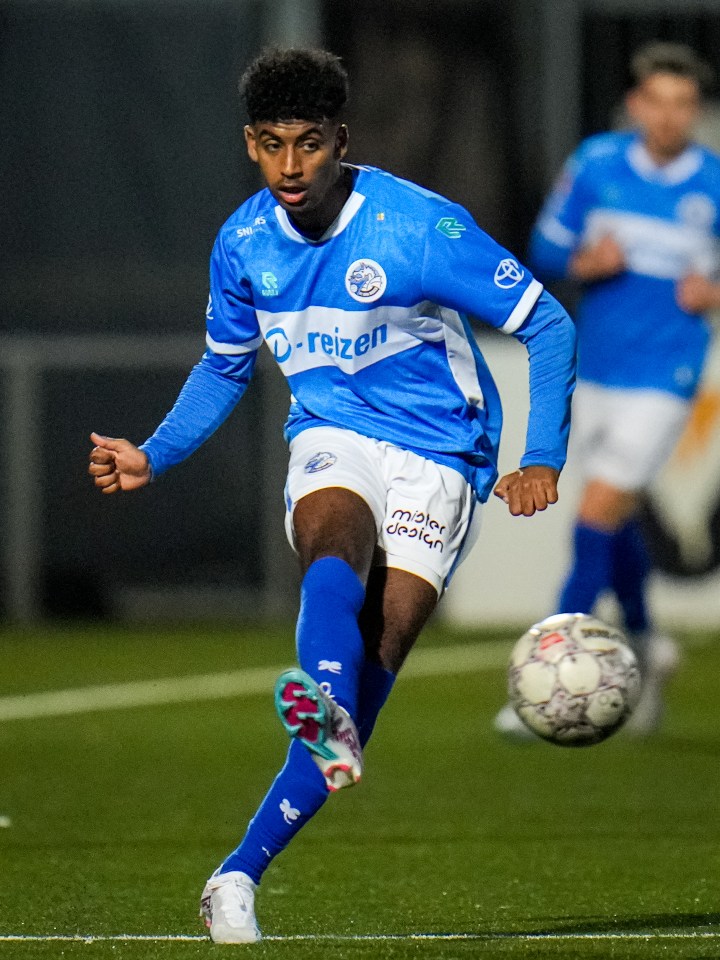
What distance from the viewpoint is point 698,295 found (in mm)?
8656

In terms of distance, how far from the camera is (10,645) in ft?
38.1

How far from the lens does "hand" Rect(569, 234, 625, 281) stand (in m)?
8.43

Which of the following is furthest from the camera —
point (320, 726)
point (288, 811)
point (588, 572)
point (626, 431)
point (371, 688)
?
point (626, 431)

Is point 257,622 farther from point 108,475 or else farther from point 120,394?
point 108,475

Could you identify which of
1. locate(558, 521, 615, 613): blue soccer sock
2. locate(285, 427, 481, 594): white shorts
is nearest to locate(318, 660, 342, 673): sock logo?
locate(285, 427, 481, 594): white shorts

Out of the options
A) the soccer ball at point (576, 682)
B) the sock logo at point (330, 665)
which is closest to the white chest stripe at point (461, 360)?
the soccer ball at point (576, 682)

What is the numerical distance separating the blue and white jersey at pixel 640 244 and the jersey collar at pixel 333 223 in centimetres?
370

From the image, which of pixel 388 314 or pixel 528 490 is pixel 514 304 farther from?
pixel 528 490

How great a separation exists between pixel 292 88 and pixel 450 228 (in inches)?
19.9

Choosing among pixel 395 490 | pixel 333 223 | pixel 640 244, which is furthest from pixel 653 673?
pixel 333 223

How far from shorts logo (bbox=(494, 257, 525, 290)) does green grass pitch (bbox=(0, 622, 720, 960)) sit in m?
1.46

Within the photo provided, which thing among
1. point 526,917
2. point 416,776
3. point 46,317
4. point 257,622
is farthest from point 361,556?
point 46,317

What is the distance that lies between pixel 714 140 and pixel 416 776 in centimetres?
675

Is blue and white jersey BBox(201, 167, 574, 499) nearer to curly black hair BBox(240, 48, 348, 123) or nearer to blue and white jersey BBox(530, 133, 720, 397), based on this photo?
curly black hair BBox(240, 48, 348, 123)
